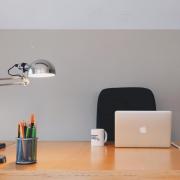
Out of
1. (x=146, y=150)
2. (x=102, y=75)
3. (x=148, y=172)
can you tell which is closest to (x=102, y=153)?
(x=146, y=150)

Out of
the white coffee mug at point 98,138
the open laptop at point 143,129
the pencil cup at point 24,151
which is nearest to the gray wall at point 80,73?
the white coffee mug at point 98,138

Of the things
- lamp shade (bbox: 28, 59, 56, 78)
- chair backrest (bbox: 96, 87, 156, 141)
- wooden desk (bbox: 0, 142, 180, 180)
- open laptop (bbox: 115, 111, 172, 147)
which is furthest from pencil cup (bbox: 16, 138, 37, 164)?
chair backrest (bbox: 96, 87, 156, 141)

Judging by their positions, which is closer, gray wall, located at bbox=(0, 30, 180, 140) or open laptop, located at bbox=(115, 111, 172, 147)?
open laptop, located at bbox=(115, 111, 172, 147)

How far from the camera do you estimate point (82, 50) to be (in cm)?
302

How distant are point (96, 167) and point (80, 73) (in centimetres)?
182

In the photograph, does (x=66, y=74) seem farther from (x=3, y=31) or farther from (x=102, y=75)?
(x=3, y=31)
